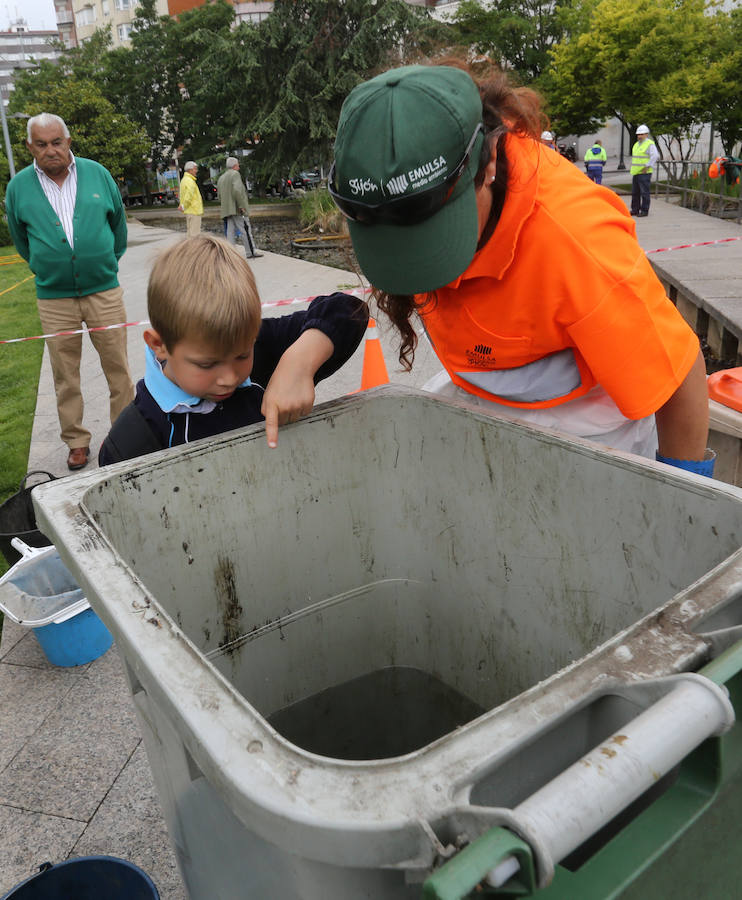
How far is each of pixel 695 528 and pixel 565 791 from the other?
2.19 feet

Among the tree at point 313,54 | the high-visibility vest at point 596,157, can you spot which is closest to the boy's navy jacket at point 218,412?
the high-visibility vest at point 596,157

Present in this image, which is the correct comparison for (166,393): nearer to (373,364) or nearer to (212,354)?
(212,354)

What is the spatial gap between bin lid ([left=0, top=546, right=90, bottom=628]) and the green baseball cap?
169 cm

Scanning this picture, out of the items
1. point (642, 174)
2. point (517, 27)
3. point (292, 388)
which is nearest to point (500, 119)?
point (292, 388)

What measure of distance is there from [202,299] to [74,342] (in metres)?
3.14

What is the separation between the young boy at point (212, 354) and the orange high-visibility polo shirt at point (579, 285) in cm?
40

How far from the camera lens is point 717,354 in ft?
19.0

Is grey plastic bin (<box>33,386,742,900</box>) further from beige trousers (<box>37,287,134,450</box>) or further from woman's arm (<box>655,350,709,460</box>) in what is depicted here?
beige trousers (<box>37,287,134,450</box>)

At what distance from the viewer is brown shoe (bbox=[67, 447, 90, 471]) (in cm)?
444

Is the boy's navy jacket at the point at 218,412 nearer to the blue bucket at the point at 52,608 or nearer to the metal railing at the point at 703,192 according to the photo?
the blue bucket at the point at 52,608

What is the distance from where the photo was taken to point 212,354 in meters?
1.66

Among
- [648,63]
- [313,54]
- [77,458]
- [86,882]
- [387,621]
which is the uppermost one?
[313,54]

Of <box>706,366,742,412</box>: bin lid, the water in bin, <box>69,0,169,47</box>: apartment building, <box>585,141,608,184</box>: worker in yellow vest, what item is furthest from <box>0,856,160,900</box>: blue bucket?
<box>69,0,169,47</box>: apartment building

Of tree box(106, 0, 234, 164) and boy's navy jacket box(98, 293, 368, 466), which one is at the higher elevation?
tree box(106, 0, 234, 164)
